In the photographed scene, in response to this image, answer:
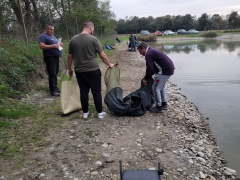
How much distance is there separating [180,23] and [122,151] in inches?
3372

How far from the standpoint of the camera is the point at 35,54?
27.5ft

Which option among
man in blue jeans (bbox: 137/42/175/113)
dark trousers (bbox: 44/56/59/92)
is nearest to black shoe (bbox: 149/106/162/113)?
man in blue jeans (bbox: 137/42/175/113)

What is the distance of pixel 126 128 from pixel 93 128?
2.09 feet

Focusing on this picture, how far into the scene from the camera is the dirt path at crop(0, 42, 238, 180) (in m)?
3.31

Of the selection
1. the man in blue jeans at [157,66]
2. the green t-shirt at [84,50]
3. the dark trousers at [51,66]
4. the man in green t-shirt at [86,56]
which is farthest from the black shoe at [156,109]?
the dark trousers at [51,66]

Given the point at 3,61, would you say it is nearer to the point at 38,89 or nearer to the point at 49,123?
the point at 38,89

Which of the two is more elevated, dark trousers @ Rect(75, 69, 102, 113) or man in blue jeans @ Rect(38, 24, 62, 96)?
man in blue jeans @ Rect(38, 24, 62, 96)

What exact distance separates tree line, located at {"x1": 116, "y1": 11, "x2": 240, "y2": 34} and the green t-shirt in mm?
75752

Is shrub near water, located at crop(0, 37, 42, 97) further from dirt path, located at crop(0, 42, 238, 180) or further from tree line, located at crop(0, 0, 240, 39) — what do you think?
dirt path, located at crop(0, 42, 238, 180)

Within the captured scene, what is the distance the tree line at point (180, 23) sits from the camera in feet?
242

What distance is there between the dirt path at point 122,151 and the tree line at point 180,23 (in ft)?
247

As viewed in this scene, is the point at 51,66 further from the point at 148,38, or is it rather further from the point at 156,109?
the point at 148,38

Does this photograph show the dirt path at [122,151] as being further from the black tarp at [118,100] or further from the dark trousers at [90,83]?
the dark trousers at [90,83]

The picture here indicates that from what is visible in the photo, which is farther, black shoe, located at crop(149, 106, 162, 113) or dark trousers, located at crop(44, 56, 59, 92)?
dark trousers, located at crop(44, 56, 59, 92)
